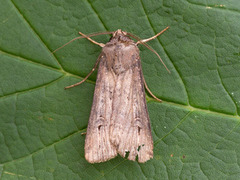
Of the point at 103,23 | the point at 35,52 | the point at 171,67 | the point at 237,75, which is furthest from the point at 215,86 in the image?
the point at 35,52

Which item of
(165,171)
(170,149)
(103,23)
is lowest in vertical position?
(165,171)

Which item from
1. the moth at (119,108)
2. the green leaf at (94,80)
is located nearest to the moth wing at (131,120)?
the moth at (119,108)

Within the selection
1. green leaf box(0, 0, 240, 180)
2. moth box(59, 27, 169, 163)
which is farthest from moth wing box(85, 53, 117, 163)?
green leaf box(0, 0, 240, 180)

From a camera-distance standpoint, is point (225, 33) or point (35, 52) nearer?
point (225, 33)

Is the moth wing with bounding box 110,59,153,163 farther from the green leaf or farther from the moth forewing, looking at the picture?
the green leaf

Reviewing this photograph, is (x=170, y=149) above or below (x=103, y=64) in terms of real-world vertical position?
below

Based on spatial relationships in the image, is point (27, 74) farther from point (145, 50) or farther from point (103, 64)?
point (145, 50)

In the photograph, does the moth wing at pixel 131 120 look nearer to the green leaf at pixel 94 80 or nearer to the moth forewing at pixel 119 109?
the moth forewing at pixel 119 109

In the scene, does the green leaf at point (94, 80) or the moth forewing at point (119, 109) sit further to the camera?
the green leaf at point (94, 80)
